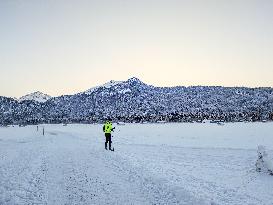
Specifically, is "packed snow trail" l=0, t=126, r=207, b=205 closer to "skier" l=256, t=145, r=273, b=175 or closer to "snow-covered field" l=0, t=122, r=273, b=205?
"snow-covered field" l=0, t=122, r=273, b=205

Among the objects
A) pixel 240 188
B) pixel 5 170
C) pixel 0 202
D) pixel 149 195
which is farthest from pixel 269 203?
→ pixel 5 170

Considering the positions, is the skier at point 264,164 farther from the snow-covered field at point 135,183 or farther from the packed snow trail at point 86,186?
Result: the packed snow trail at point 86,186

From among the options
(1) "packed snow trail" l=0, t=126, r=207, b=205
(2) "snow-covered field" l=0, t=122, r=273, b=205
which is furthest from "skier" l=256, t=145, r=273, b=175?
(1) "packed snow trail" l=0, t=126, r=207, b=205

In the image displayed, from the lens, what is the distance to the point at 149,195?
31.0 feet

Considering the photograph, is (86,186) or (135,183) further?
(135,183)

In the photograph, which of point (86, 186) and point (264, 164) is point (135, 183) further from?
point (264, 164)

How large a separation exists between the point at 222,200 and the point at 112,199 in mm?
2656

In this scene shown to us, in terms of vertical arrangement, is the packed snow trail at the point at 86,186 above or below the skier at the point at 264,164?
below

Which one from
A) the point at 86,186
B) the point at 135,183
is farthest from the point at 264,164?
the point at 86,186

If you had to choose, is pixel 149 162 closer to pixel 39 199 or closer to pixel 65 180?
pixel 65 180

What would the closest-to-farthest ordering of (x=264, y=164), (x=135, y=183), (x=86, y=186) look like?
1. (x=86, y=186)
2. (x=135, y=183)
3. (x=264, y=164)

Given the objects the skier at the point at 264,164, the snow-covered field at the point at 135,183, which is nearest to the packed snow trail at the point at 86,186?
the snow-covered field at the point at 135,183

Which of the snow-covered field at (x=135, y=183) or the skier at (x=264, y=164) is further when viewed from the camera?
the skier at (x=264, y=164)

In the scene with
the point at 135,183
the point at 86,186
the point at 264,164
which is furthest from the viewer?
the point at 264,164
